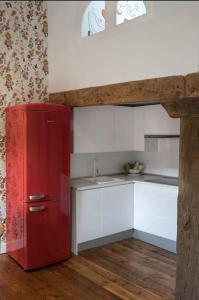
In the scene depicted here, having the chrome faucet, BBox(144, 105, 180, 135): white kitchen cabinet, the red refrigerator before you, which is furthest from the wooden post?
the chrome faucet

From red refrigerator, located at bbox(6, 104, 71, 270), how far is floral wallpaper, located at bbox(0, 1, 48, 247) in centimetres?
20

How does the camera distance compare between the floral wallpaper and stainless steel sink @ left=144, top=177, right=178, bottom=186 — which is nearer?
the floral wallpaper

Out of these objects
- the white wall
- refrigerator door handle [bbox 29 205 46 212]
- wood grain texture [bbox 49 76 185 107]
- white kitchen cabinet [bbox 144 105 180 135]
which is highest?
the white wall

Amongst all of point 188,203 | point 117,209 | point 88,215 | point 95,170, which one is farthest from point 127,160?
point 188,203

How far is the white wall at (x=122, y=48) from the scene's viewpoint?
214 centimetres

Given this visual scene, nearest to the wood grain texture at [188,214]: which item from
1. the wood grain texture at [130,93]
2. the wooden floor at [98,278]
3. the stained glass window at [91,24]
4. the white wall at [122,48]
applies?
the wood grain texture at [130,93]

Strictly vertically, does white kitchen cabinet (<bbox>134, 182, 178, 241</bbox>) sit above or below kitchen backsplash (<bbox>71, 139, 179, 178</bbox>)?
below

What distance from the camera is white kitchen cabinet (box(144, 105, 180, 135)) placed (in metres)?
4.10

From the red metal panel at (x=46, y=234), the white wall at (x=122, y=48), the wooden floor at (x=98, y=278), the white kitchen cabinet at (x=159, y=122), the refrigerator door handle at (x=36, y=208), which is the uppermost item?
the white wall at (x=122, y=48)

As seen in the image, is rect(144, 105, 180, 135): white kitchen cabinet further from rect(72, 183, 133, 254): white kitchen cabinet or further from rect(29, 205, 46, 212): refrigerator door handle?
rect(29, 205, 46, 212): refrigerator door handle

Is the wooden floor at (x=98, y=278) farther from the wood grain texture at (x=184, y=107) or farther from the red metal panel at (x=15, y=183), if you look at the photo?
the wood grain texture at (x=184, y=107)

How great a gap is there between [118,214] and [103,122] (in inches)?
48.3

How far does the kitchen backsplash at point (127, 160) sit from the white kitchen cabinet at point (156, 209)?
578 mm

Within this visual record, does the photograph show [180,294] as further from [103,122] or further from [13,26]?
[13,26]
